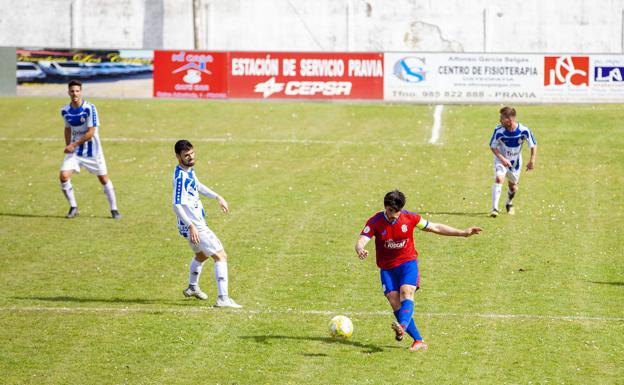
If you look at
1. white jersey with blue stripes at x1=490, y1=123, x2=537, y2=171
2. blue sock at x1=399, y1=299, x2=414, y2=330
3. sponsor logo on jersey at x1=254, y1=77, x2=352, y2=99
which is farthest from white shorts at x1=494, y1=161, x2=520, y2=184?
sponsor logo on jersey at x1=254, y1=77, x2=352, y2=99

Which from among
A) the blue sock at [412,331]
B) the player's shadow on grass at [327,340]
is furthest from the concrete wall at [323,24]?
the blue sock at [412,331]

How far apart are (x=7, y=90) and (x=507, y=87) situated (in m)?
19.9

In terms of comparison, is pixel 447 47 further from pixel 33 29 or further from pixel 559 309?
pixel 559 309

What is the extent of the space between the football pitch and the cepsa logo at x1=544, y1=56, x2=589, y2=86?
1.32m

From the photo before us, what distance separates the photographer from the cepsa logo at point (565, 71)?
37281 mm

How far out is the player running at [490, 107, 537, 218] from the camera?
22.0m

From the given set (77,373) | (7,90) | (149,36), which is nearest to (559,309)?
(77,373)

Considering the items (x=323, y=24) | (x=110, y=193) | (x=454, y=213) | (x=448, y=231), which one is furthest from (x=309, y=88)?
(x=448, y=231)

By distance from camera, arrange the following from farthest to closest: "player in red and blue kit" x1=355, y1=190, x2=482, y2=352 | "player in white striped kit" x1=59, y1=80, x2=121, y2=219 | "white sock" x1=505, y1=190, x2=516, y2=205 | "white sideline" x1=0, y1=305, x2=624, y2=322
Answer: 1. "white sock" x1=505, y1=190, x2=516, y2=205
2. "player in white striped kit" x1=59, y1=80, x2=121, y2=219
3. "white sideline" x1=0, y1=305, x2=624, y2=322
4. "player in red and blue kit" x1=355, y1=190, x2=482, y2=352

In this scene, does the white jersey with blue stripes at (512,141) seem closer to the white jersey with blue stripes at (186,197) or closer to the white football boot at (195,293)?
the white football boot at (195,293)

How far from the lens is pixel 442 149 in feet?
→ 102

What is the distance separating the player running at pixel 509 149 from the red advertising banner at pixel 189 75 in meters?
19.1

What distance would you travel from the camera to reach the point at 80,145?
22.4m

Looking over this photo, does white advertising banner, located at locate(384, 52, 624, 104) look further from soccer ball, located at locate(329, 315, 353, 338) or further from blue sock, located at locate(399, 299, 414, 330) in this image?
blue sock, located at locate(399, 299, 414, 330)
